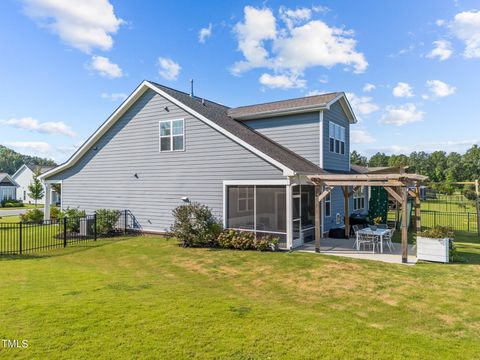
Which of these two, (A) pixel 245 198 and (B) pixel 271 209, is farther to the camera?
(A) pixel 245 198

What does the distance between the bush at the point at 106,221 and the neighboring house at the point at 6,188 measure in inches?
1562

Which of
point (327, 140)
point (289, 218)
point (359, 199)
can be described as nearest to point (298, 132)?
point (327, 140)

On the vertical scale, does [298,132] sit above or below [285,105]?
below

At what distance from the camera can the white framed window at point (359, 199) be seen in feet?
65.4

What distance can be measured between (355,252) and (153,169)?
1009 centimetres

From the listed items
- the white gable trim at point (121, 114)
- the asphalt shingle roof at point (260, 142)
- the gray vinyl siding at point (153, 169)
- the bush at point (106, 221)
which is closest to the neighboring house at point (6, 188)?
the white gable trim at point (121, 114)

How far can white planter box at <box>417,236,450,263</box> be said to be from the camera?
978 centimetres

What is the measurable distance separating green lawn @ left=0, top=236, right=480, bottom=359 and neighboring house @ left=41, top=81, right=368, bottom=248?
2949 millimetres

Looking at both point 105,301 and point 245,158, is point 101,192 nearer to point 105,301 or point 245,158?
point 245,158

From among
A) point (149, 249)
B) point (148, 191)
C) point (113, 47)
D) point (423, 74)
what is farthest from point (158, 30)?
point (423, 74)

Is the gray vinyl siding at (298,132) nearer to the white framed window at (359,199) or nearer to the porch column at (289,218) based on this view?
the porch column at (289,218)

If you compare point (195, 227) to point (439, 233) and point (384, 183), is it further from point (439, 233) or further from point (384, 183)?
point (439, 233)

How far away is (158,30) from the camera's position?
17047 mm

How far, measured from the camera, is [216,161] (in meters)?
13.0
